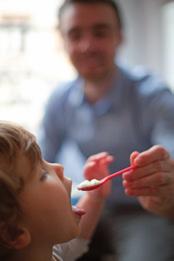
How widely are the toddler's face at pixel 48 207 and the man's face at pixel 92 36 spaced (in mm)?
589

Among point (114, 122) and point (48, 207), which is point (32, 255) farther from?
point (114, 122)

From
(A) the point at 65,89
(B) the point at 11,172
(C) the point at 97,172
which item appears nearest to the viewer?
(B) the point at 11,172

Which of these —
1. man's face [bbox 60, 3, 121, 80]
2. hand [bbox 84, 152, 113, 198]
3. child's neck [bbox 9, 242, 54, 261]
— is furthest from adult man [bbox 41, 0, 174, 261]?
child's neck [bbox 9, 242, 54, 261]

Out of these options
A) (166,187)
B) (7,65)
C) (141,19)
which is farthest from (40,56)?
(166,187)

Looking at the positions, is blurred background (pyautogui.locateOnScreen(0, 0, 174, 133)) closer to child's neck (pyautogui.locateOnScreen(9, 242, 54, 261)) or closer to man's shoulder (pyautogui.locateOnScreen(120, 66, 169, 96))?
man's shoulder (pyautogui.locateOnScreen(120, 66, 169, 96))

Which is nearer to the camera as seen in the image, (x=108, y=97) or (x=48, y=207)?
(x=48, y=207)

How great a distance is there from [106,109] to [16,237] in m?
0.61

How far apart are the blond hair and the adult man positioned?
1.47 ft

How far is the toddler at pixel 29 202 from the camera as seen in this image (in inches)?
25.5

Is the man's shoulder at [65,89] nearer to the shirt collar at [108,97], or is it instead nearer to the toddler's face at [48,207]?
the shirt collar at [108,97]

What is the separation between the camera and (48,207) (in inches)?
26.9

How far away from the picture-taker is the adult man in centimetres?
111

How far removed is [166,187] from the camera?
0.80 meters

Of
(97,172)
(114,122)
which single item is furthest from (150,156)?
(114,122)
